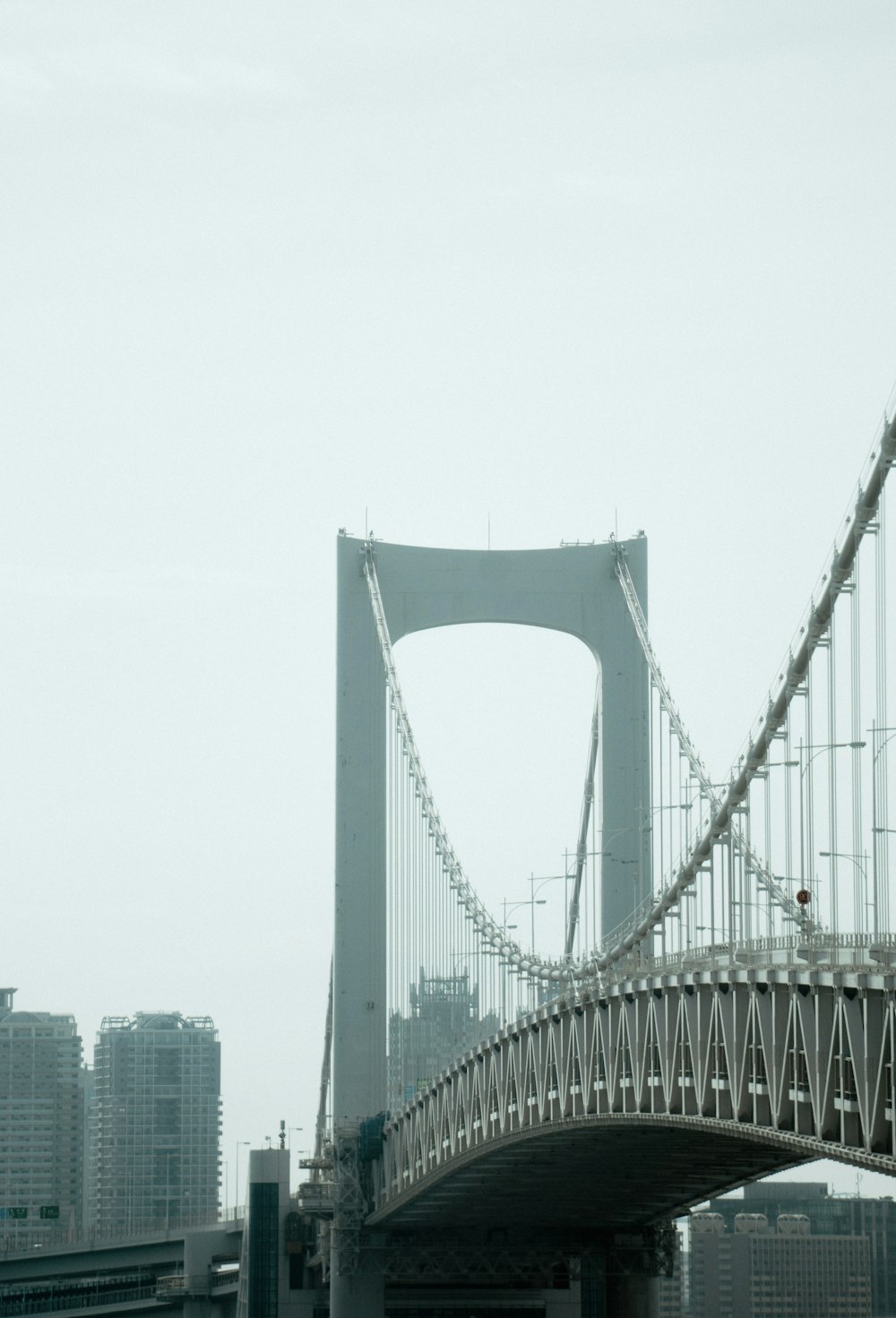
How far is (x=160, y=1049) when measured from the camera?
150 metres

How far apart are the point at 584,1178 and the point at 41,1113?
106 meters

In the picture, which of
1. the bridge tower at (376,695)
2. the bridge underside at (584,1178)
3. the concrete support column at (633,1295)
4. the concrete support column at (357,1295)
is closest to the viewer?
the bridge underside at (584,1178)

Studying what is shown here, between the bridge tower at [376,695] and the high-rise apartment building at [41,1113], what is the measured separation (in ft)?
274

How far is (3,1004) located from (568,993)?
130 meters

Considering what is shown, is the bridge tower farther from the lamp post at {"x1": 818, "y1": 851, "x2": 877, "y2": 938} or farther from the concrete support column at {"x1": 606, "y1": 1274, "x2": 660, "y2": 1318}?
the lamp post at {"x1": 818, "y1": 851, "x2": 877, "y2": 938}

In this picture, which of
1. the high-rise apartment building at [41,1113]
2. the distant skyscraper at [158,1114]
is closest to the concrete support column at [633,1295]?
the high-rise apartment building at [41,1113]

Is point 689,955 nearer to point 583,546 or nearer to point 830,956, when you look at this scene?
point 830,956

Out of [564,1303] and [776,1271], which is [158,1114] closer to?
[776,1271]

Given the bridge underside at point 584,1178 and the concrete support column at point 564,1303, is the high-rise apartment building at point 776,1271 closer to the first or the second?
the concrete support column at point 564,1303

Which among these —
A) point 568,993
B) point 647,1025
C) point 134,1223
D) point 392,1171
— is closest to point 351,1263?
point 392,1171

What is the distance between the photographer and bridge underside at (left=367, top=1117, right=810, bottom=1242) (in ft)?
119

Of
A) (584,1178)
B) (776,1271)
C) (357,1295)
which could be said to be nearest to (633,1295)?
(357,1295)

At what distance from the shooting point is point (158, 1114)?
484 feet

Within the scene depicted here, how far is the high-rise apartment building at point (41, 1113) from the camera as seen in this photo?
13775cm
